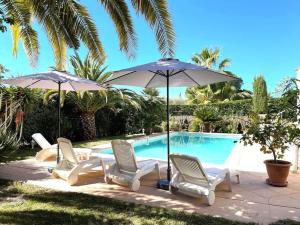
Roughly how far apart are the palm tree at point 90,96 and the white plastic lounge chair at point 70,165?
7308mm

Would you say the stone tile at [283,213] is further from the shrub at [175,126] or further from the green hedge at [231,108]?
the green hedge at [231,108]

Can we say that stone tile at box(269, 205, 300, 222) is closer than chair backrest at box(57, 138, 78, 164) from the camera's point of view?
Yes

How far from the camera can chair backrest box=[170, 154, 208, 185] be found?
18.2 feet

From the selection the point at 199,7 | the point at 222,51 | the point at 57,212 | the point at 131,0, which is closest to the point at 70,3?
the point at 131,0

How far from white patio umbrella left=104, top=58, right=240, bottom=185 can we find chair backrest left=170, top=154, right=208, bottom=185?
851mm

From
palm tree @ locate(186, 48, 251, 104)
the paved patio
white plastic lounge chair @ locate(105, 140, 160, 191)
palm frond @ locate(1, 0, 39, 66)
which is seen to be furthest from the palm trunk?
palm tree @ locate(186, 48, 251, 104)

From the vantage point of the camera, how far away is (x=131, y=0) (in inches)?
308

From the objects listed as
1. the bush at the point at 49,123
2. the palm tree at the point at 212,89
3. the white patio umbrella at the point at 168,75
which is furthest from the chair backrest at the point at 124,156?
the palm tree at the point at 212,89

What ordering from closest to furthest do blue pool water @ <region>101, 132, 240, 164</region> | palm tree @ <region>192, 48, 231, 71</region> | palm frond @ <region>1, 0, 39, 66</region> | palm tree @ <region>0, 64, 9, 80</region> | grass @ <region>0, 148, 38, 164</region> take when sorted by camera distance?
palm frond @ <region>1, 0, 39, 66</region> < grass @ <region>0, 148, 38, 164</region> < palm tree @ <region>0, 64, 9, 80</region> < blue pool water @ <region>101, 132, 240, 164</region> < palm tree @ <region>192, 48, 231, 71</region>

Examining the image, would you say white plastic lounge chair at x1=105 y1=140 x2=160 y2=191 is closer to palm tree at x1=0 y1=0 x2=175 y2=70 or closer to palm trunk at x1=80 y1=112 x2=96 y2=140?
palm tree at x1=0 y1=0 x2=175 y2=70

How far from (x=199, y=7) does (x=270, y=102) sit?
10.3m

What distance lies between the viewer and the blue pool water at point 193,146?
13773 mm

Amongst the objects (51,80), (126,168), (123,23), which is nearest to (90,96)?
(123,23)

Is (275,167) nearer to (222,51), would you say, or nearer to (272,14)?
(272,14)
